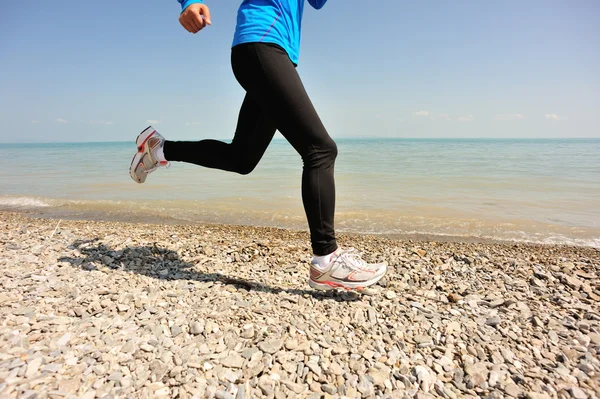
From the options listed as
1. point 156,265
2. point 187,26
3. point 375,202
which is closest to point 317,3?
point 187,26

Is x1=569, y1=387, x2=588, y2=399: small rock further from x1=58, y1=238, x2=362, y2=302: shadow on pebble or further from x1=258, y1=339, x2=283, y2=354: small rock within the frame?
x1=258, y1=339, x2=283, y2=354: small rock

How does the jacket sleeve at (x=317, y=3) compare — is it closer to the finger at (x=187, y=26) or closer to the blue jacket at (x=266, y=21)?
the blue jacket at (x=266, y=21)

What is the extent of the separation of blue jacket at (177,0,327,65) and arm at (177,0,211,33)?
16 mm

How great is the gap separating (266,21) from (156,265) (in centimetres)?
198

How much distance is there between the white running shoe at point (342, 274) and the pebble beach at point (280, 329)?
114 mm

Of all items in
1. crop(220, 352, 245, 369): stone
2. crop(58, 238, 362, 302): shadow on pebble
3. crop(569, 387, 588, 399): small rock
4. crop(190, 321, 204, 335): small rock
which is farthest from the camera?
crop(58, 238, 362, 302): shadow on pebble

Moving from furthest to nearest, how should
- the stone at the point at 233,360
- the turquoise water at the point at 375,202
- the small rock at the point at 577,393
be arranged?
1. the turquoise water at the point at 375,202
2. the stone at the point at 233,360
3. the small rock at the point at 577,393

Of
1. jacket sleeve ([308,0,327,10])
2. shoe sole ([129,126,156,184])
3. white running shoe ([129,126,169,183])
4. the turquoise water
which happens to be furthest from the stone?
the turquoise water

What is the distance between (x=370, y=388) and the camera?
142 cm

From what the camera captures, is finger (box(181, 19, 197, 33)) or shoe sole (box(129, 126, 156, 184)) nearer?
finger (box(181, 19, 197, 33))

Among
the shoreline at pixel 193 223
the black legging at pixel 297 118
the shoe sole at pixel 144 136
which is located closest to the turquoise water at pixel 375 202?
the shoreline at pixel 193 223

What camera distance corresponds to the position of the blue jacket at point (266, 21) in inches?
75.0

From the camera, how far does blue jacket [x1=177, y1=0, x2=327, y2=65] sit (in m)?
1.91

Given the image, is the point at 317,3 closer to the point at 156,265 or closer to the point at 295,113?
the point at 295,113
